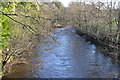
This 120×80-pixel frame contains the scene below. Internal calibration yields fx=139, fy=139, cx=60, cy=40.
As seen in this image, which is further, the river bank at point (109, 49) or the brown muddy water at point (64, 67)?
the river bank at point (109, 49)

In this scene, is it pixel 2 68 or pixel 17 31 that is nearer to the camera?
pixel 2 68

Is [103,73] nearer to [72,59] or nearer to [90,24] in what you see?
[72,59]

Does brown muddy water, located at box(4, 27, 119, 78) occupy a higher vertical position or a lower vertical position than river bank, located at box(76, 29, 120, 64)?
lower

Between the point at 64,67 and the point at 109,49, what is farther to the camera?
the point at 109,49

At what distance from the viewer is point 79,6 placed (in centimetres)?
1906

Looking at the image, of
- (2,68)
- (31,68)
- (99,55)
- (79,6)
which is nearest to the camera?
(2,68)

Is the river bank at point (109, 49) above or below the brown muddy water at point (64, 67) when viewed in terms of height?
above

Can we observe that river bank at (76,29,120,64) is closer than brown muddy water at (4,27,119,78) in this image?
No

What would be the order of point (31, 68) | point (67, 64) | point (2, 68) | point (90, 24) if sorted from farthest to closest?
1. point (90, 24)
2. point (67, 64)
3. point (31, 68)
4. point (2, 68)

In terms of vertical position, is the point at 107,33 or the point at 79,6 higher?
the point at 79,6

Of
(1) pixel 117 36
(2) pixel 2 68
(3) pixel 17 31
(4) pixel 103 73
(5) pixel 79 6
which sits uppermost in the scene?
(5) pixel 79 6

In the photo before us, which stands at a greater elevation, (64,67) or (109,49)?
(109,49)

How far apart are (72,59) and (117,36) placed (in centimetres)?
327

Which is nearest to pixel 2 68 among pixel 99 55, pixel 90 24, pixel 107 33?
pixel 99 55
